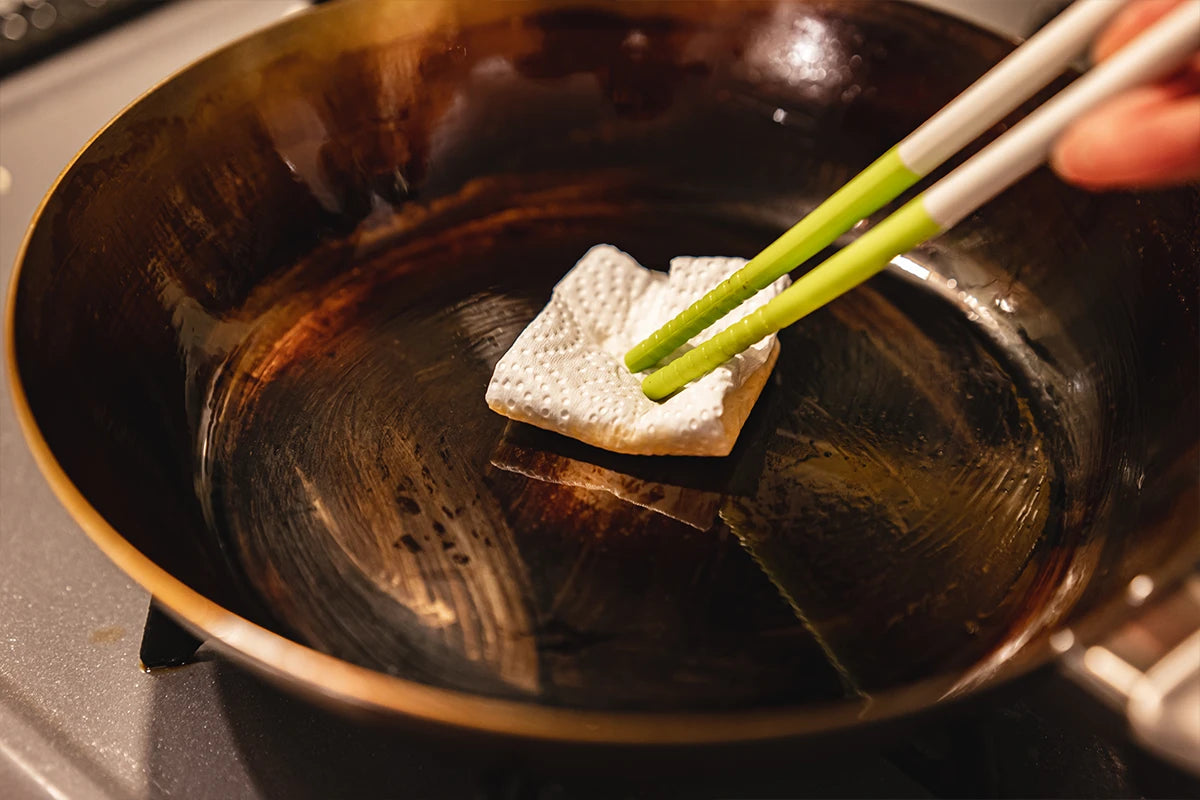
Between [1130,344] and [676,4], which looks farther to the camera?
[676,4]

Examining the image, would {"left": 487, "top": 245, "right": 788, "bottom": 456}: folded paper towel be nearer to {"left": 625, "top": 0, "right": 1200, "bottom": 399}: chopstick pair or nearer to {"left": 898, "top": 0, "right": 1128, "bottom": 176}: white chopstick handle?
{"left": 625, "top": 0, "right": 1200, "bottom": 399}: chopstick pair

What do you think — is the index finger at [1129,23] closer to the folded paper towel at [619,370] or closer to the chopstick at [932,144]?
the chopstick at [932,144]

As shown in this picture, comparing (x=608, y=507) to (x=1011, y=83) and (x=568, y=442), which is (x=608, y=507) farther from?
(x=1011, y=83)

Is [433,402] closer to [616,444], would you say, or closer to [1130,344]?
[616,444]

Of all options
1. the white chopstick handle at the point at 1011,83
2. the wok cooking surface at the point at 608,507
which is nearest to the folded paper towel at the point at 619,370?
the wok cooking surface at the point at 608,507

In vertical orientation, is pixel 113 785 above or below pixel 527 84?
below

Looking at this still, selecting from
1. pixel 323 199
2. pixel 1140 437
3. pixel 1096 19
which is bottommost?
pixel 1140 437

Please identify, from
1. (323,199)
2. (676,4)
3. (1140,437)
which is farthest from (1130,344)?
(323,199)

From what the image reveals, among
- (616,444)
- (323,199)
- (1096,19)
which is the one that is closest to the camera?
(1096,19)
